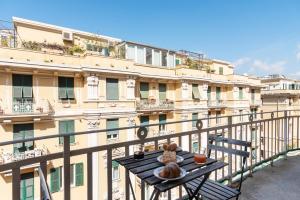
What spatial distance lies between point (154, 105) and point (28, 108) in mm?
9780

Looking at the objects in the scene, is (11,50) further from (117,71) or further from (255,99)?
(255,99)

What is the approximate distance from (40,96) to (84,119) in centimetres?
314

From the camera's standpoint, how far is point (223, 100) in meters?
23.9

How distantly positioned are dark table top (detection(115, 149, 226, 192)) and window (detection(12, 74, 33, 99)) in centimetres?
1213

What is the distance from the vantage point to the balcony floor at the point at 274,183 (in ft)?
10.3

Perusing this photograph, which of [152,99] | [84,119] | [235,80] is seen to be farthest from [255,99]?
[84,119]

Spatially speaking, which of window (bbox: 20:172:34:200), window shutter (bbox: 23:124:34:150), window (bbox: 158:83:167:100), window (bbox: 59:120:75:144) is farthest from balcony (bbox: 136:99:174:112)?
window (bbox: 20:172:34:200)

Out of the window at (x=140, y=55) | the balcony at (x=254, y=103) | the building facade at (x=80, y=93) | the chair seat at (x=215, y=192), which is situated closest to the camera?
the chair seat at (x=215, y=192)

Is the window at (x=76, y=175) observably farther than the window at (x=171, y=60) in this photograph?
No

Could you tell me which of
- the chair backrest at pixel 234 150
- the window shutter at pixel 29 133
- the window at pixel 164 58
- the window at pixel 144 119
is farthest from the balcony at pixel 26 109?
the chair backrest at pixel 234 150

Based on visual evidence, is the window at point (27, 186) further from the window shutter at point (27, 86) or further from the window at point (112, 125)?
the window at point (112, 125)

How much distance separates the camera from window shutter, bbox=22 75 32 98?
11.8m

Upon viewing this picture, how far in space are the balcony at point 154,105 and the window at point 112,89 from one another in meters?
2.51

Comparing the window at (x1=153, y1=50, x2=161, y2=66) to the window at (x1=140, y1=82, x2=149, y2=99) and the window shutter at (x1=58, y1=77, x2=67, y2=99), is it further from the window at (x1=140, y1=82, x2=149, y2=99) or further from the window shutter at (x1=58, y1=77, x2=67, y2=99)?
the window shutter at (x1=58, y1=77, x2=67, y2=99)
